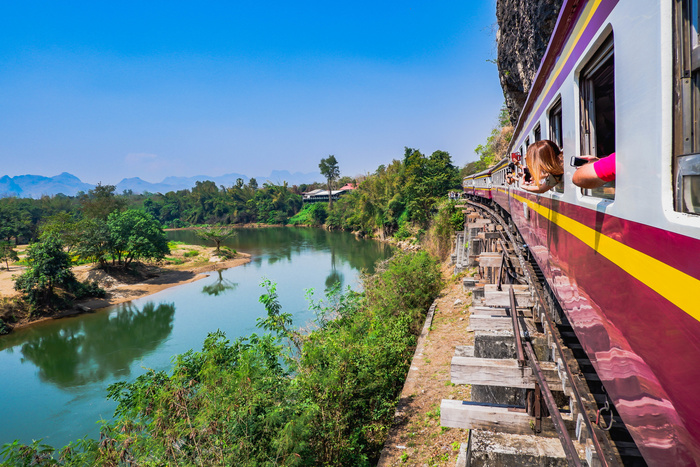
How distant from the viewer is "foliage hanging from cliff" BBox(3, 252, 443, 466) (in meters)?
5.19

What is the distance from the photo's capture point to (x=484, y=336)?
3852 mm

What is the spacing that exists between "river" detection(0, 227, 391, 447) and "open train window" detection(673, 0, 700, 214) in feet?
24.9

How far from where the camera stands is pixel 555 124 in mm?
3564

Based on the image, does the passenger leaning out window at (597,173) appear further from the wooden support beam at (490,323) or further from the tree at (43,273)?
the tree at (43,273)

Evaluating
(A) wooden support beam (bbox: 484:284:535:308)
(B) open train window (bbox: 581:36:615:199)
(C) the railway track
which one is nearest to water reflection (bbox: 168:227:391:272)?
(A) wooden support beam (bbox: 484:284:535:308)

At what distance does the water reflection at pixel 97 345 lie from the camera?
48.6 feet

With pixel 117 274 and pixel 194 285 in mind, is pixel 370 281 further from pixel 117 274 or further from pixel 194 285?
pixel 117 274

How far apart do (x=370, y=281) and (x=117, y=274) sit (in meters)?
21.7

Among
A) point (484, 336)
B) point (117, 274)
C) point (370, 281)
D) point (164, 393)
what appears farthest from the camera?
point (117, 274)

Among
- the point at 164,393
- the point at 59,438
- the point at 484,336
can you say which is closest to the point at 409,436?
the point at 484,336

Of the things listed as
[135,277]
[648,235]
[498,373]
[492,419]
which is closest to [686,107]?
[648,235]

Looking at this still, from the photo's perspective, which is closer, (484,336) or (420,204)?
(484,336)

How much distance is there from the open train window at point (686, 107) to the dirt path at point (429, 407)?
572 centimetres

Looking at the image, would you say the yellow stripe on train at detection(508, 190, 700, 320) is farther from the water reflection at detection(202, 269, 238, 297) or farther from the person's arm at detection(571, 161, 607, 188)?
the water reflection at detection(202, 269, 238, 297)
